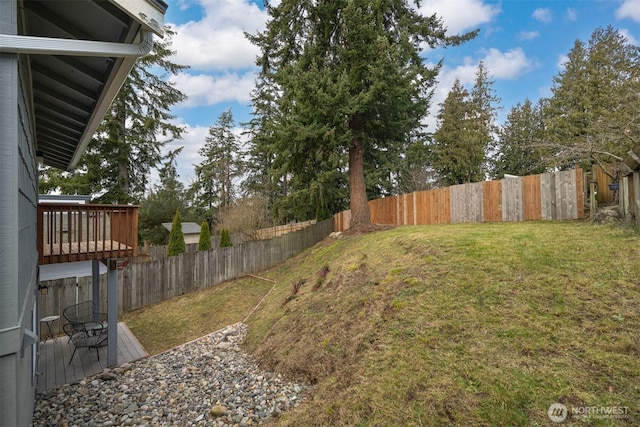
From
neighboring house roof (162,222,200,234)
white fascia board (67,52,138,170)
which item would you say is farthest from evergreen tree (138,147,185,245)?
white fascia board (67,52,138,170)

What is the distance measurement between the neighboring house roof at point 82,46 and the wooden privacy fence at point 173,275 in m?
5.57

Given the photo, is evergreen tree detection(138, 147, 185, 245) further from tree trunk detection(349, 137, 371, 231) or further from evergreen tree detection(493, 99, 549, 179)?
evergreen tree detection(493, 99, 549, 179)

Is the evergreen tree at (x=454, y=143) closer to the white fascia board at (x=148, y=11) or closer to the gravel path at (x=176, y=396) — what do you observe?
the gravel path at (x=176, y=396)

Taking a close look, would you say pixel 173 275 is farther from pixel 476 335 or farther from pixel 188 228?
Answer: pixel 188 228

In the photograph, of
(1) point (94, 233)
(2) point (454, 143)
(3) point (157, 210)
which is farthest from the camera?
(2) point (454, 143)

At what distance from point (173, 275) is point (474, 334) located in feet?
30.6

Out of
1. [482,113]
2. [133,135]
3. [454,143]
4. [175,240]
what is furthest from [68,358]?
[482,113]

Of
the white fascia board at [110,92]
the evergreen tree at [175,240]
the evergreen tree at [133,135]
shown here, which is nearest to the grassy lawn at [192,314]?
the evergreen tree at [175,240]

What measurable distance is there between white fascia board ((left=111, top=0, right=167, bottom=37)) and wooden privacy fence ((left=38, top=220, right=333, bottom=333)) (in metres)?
7.90

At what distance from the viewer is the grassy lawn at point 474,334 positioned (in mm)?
2731

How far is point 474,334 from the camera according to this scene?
3.53 meters

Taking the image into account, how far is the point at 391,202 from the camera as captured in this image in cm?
1393

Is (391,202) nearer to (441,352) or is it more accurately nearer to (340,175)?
(340,175)

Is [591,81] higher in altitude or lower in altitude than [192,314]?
higher
